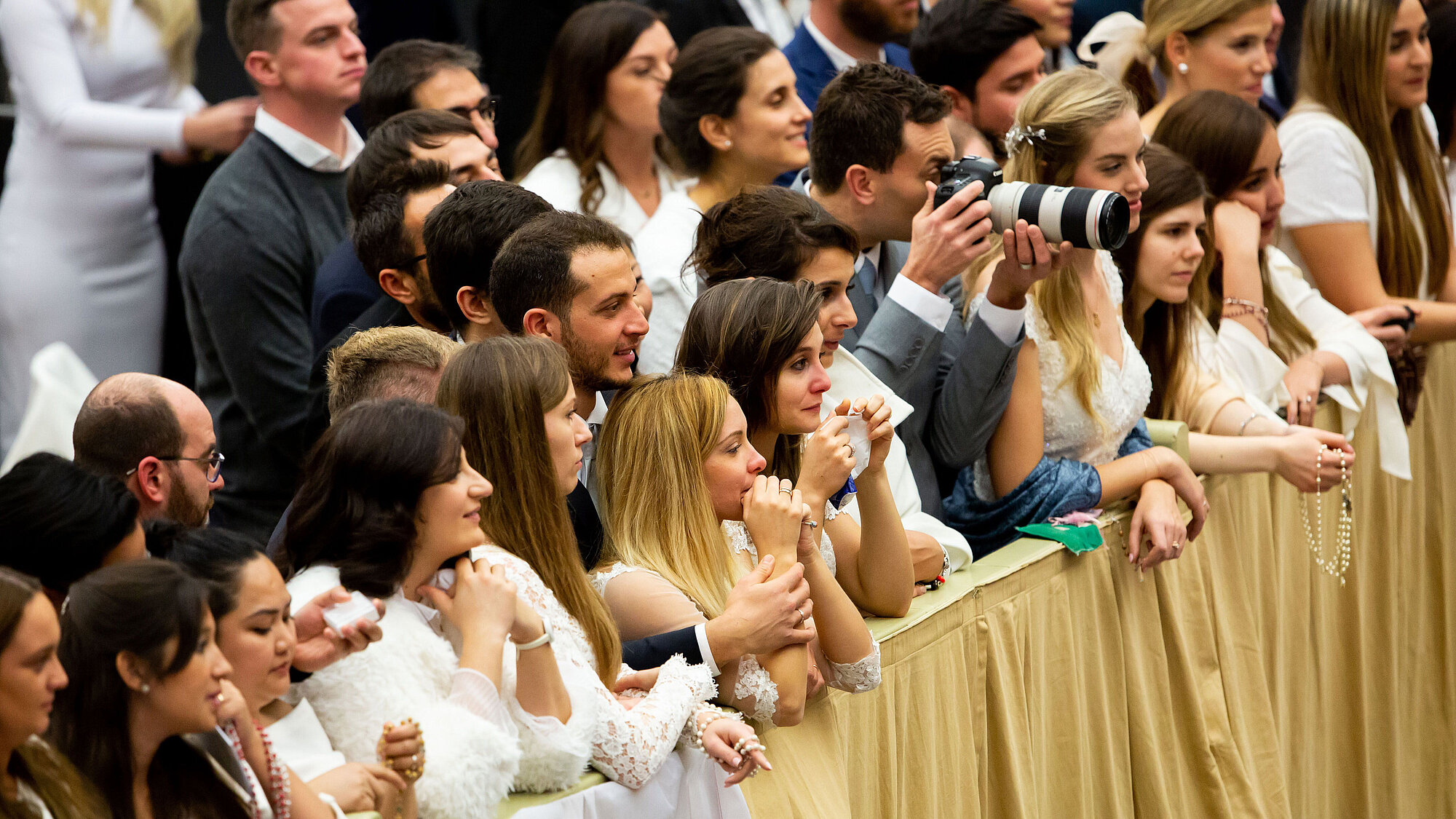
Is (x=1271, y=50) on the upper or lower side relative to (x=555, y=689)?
lower

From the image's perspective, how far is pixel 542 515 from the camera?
2289mm

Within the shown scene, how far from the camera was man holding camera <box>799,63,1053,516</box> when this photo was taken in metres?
3.32

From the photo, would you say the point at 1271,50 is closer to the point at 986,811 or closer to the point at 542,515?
the point at 986,811

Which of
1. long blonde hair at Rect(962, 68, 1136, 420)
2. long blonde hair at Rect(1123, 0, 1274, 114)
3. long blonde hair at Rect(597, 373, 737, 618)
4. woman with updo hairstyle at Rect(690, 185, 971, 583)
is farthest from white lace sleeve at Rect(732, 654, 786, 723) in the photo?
long blonde hair at Rect(1123, 0, 1274, 114)

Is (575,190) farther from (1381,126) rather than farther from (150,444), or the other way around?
(1381,126)

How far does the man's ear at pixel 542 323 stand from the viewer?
8.88 ft

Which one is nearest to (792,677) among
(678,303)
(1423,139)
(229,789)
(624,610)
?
(624,610)

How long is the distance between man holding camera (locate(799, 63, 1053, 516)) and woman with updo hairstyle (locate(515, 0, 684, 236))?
82cm

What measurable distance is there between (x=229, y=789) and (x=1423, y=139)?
15.5ft

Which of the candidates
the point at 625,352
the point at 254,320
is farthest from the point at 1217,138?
the point at 254,320

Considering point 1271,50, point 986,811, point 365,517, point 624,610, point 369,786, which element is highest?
point 365,517

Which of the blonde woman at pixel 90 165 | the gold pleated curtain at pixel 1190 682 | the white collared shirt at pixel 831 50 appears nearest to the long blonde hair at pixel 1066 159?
the gold pleated curtain at pixel 1190 682

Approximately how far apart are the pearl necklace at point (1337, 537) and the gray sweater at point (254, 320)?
2604mm

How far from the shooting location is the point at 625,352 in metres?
2.72
